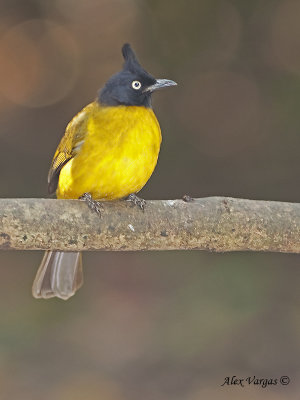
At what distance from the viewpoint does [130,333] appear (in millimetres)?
5930

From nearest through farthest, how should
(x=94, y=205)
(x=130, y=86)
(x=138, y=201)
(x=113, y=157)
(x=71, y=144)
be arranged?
(x=94, y=205) → (x=138, y=201) → (x=113, y=157) → (x=71, y=144) → (x=130, y=86)

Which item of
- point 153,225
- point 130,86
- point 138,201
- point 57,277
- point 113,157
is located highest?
point 130,86

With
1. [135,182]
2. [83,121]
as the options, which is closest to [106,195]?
[135,182]

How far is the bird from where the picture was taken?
3.63m

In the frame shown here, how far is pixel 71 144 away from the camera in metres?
3.82

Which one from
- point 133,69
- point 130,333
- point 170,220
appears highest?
point 133,69

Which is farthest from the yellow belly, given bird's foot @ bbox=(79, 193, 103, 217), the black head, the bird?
bird's foot @ bbox=(79, 193, 103, 217)

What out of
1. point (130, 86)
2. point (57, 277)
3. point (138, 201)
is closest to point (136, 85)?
point (130, 86)

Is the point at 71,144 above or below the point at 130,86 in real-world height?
below

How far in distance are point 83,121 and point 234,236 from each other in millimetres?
1110

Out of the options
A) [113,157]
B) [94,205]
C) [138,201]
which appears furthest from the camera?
[113,157]

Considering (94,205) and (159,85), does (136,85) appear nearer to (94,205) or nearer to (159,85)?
(159,85)

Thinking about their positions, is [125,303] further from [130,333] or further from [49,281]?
[49,281]

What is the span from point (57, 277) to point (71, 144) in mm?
768
